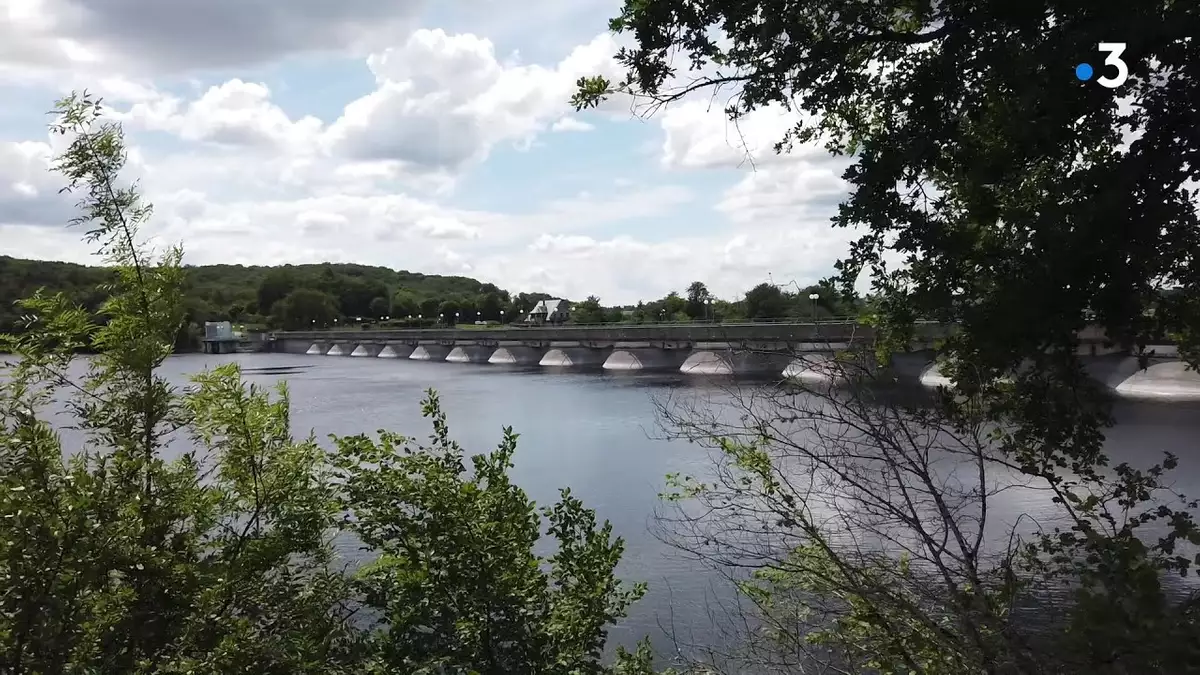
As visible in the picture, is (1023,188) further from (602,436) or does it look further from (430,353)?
(430,353)

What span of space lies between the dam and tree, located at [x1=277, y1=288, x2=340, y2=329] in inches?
404

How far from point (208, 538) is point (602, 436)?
83.7ft

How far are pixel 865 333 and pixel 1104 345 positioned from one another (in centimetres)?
170

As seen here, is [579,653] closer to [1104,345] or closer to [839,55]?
[1104,345]

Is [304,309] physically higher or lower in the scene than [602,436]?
higher

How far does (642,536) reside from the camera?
16.2m

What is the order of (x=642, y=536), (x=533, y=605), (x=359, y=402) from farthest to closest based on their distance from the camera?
(x=359, y=402) → (x=642, y=536) → (x=533, y=605)

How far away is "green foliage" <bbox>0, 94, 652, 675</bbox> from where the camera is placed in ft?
14.5

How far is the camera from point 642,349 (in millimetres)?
77188

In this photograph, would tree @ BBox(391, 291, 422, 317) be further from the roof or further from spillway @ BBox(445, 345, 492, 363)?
spillway @ BBox(445, 345, 492, 363)

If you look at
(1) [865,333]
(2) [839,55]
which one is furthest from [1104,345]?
(2) [839,55]

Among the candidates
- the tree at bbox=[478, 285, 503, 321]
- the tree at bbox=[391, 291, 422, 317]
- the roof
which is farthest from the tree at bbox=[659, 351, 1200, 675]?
the tree at bbox=[391, 291, 422, 317]

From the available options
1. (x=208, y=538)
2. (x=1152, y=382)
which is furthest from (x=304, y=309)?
(x=208, y=538)

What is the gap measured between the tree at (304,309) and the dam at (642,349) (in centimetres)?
1026
